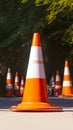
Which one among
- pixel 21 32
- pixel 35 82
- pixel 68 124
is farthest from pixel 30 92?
pixel 21 32

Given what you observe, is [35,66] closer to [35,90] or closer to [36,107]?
[35,90]

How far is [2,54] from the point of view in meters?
26.1

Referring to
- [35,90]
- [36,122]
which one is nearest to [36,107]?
[35,90]

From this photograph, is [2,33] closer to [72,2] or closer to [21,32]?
[21,32]

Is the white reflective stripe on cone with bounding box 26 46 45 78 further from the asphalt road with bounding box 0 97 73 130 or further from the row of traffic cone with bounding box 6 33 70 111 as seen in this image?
the asphalt road with bounding box 0 97 73 130

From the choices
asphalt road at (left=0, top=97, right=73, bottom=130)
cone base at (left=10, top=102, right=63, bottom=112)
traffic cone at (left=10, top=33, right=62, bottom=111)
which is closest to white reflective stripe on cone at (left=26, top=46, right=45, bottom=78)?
traffic cone at (left=10, top=33, right=62, bottom=111)

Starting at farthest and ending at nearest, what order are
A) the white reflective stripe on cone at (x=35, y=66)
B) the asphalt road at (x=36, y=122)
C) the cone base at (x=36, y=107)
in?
the white reflective stripe on cone at (x=35, y=66) → the cone base at (x=36, y=107) → the asphalt road at (x=36, y=122)

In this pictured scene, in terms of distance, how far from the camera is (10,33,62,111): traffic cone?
31.9 ft

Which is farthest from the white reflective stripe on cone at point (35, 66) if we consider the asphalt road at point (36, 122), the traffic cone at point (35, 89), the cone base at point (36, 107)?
the asphalt road at point (36, 122)

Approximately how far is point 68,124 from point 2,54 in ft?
62.0

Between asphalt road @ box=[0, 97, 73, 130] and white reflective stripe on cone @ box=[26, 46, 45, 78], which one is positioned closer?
asphalt road @ box=[0, 97, 73, 130]

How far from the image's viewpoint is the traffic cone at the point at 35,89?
31.9ft

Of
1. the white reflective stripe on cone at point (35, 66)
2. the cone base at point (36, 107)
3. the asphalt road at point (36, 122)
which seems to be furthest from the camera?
the white reflective stripe on cone at point (35, 66)

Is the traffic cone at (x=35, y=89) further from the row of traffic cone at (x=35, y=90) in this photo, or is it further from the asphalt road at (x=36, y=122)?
the asphalt road at (x=36, y=122)
